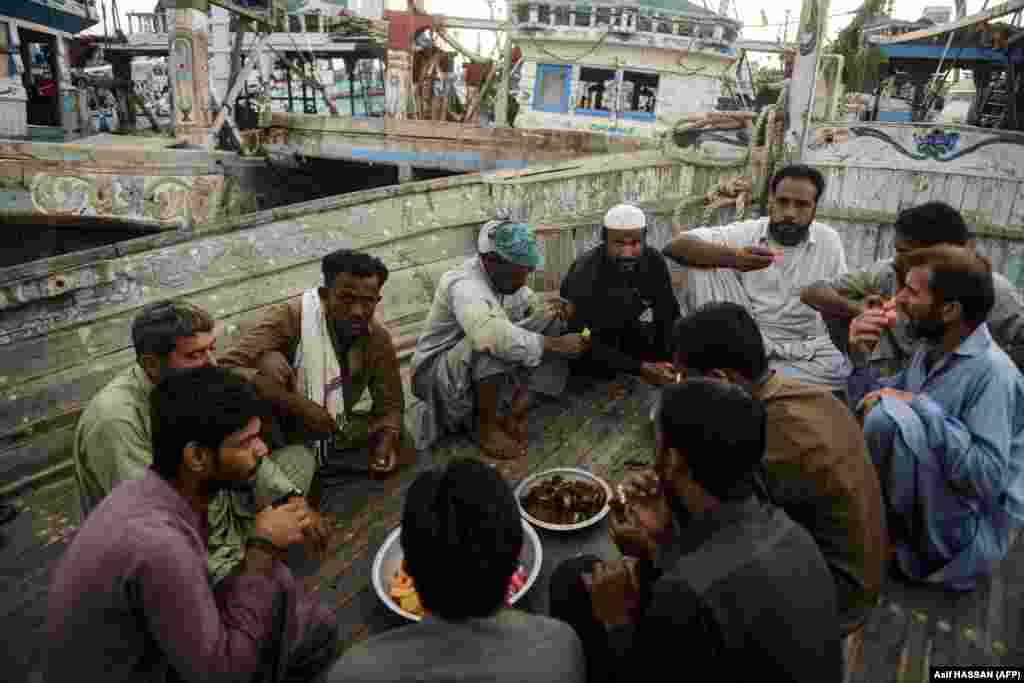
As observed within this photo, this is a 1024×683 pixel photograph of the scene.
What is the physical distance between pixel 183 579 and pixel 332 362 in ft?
5.42

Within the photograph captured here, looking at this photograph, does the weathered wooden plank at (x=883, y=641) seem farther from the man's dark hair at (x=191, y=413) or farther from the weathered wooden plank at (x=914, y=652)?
the man's dark hair at (x=191, y=413)

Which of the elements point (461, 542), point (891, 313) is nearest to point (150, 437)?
point (461, 542)

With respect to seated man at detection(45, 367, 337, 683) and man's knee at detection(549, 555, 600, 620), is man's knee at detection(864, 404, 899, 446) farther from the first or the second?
seated man at detection(45, 367, 337, 683)

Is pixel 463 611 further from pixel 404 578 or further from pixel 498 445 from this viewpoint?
pixel 498 445

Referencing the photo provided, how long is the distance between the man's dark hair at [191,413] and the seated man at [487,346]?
1.66 meters

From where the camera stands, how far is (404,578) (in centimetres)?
224

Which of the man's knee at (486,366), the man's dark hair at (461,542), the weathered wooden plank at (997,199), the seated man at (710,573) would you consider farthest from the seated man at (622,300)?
the weathered wooden plank at (997,199)

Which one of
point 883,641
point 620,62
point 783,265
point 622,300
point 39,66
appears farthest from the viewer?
point 620,62

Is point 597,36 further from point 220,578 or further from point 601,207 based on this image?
point 220,578

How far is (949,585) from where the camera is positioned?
2320mm

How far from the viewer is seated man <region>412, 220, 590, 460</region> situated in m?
3.21

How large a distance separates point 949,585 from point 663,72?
1595cm

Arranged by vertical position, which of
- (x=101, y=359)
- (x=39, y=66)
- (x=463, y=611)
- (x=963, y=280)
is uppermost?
(x=39, y=66)

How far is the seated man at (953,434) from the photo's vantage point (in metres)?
2.06
